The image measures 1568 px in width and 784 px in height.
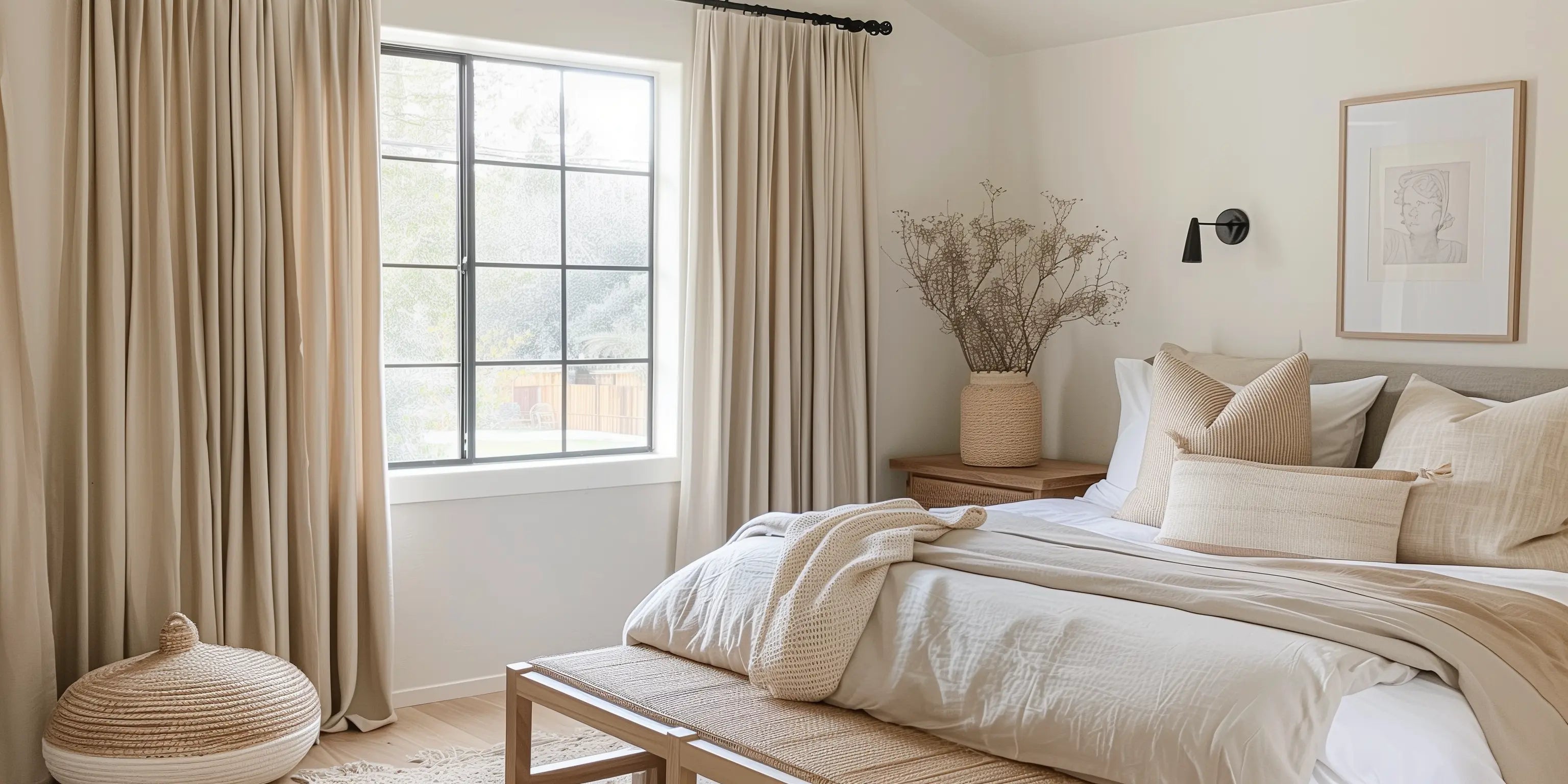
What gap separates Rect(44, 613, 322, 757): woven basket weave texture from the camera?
2959mm

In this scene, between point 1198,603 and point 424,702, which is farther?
point 424,702

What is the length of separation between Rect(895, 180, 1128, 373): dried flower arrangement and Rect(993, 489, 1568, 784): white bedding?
2560mm

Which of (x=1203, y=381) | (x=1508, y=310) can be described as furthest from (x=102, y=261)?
(x=1508, y=310)

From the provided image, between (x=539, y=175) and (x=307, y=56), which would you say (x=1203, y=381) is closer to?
(x=539, y=175)

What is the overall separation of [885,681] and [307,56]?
2373 mm

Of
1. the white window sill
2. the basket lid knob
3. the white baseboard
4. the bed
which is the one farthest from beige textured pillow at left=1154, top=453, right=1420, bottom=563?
the basket lid knob

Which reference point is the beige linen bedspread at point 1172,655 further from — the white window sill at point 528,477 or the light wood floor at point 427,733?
the white window sill at point 528,477

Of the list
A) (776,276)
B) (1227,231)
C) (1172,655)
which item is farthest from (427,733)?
(1227,231)

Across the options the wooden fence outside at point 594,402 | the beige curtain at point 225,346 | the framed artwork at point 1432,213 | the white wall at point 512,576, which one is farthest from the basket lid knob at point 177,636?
the framed artwork at point 1432,213

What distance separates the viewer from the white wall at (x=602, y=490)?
12.9ft

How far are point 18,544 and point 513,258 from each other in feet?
5.47

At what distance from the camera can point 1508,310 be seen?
3576 mm

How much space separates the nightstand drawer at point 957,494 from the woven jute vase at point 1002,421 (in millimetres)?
135

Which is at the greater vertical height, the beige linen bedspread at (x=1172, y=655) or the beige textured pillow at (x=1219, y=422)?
the beige textured pillow at (x=1219, y=422)
